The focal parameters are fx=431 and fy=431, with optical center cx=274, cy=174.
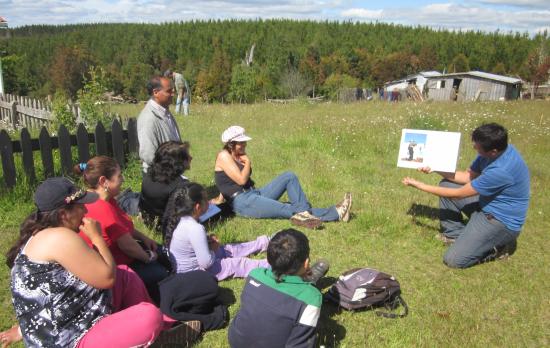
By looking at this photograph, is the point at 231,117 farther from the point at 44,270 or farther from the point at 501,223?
the point at 44,270

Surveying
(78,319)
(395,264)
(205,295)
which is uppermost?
(78,319)

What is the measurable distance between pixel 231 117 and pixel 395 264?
10.2m

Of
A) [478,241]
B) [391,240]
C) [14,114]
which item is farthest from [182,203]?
[14,114]

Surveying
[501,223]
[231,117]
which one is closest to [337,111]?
[231,117]

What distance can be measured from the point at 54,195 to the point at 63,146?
13.7 ft

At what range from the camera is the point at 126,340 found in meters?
2.70

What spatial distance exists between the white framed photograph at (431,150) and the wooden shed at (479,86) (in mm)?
46766

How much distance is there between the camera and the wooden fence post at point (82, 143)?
20.9 ft

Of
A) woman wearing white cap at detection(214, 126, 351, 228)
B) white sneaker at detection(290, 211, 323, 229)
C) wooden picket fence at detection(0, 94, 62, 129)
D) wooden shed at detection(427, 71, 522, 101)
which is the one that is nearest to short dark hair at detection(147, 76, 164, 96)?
woman wearing white cap at detection(214, 126, 351, 228)

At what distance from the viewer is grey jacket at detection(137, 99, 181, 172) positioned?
5.29 metres

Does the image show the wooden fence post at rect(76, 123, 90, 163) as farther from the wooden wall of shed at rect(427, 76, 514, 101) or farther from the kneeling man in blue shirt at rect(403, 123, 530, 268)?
the wooden wall of shed at rect(427, 76, 514, 101)

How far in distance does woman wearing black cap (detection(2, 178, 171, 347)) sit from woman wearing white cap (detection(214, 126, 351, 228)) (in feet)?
9.01

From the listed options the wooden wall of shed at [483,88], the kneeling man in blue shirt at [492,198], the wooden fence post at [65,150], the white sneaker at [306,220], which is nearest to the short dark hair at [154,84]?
the wooden fence post at [65,150]

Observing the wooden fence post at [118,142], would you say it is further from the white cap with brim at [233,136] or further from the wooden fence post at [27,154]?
the white cap with brim at [233,136]
